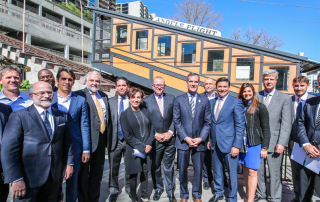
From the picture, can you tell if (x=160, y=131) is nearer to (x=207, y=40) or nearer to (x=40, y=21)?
(x=207, y=40)

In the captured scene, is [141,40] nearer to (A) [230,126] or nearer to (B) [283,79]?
(B) [283,79]

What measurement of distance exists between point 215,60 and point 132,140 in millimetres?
8196

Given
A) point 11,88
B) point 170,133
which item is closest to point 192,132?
point 170,133

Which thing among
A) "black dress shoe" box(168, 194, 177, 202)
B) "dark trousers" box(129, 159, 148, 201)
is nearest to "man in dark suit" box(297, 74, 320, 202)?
"black dress shoe" box(168, 194, 177, 202)

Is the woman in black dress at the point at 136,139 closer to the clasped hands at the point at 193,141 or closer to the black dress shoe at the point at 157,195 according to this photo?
the black dress shoe at the point at 157,195

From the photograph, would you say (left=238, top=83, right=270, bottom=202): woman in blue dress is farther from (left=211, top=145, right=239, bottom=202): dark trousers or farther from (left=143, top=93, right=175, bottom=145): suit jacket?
(left=143, top=93, right=175, bottom=145): suit jacket

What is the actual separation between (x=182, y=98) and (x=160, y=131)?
0.71 meters

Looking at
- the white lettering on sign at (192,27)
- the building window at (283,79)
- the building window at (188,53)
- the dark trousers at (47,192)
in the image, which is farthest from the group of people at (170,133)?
the white lettering on sign at (192,27)

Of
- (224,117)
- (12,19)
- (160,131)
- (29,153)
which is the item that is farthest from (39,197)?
(12,19)

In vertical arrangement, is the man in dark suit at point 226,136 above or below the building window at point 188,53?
below

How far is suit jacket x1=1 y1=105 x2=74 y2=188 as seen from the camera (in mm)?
1774

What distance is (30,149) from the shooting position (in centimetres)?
188

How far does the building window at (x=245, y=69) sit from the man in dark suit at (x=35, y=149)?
9.21 meters

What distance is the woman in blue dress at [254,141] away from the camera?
2.87 meters
